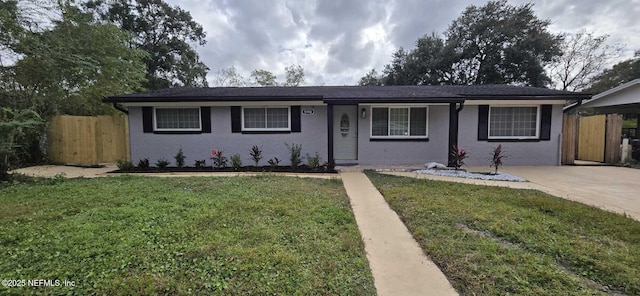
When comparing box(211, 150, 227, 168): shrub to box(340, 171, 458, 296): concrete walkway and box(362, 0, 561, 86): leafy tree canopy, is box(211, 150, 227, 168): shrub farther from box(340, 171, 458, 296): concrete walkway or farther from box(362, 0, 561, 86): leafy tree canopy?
box(362, 0, 561, 86): leafy tree canopy

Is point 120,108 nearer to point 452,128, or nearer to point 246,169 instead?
point 246,169

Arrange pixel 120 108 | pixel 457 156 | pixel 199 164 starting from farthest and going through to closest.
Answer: pixel 120 108 < pixel 199 164 < pixel 457 156

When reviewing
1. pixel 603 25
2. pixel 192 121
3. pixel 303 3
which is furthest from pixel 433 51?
pixel 192 121

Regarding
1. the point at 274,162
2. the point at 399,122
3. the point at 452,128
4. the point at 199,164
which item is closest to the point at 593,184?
the point at 452,128

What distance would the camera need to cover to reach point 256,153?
337 inches

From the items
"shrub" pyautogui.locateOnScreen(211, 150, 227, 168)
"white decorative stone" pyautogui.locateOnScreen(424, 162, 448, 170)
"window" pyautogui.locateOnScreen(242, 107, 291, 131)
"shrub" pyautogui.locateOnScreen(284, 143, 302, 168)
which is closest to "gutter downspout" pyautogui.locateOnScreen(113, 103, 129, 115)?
"shrub" pyautogui.locateOnScreen(211, 150, 227, 168)

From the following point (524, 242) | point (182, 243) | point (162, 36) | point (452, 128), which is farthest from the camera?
point (162, 36)

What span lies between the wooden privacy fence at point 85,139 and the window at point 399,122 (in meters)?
8.69

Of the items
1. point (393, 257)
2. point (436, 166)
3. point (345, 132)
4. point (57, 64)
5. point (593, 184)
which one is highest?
point (57, 64)

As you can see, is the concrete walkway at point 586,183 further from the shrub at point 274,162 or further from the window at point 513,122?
the shrub at point 274,162

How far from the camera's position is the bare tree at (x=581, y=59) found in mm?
21016

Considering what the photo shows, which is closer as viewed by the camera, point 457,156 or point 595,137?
point 457,156

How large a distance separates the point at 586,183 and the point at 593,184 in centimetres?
12

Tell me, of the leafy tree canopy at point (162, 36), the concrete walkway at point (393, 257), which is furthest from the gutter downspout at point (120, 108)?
the leafy tree canopy at point (162, 36)
